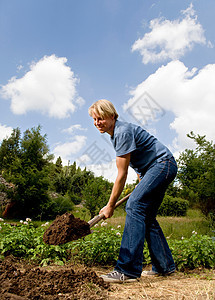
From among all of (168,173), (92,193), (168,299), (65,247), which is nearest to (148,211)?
(168,173)

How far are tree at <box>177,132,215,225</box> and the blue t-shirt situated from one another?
16.1 feet

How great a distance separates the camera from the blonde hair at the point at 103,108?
2.48 metres

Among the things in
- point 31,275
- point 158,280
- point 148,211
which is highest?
point 148,211

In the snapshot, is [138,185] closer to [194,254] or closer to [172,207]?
[194,254]

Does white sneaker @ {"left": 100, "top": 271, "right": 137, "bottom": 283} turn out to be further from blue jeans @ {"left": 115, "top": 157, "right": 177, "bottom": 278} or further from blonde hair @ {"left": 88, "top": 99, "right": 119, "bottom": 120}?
blonde hair @ {"left": 88, "top": 99, "right": 119, "bottom": 120}

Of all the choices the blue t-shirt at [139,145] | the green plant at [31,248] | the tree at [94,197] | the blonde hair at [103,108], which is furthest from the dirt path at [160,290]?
the tree at [94,197]

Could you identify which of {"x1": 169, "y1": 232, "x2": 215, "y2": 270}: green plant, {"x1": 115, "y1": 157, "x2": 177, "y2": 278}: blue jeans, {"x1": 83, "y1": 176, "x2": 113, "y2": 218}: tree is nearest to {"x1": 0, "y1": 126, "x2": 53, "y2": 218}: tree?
{"x1": 83, "y1": 176, "x2": 113, "y2": 218}: tree

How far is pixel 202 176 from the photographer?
23.7 feet

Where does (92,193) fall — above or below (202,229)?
above

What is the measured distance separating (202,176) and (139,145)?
5.40 meters

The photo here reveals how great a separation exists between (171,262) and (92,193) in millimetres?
6649

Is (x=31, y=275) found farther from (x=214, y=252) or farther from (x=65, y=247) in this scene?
(x=214, y=252)

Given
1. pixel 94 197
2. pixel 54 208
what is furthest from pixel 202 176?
pixel 54 208

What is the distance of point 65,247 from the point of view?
3.44 metres
